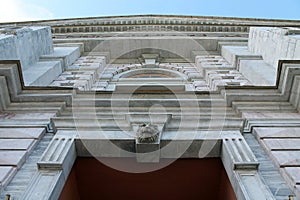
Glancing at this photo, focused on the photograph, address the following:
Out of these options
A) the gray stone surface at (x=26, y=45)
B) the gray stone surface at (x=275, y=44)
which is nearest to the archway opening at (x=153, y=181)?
the gray stone surface at (x=26, y=45)

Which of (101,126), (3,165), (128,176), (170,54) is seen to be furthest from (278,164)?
(170,54)

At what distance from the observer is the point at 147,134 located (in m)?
6.04

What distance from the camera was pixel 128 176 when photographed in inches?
262

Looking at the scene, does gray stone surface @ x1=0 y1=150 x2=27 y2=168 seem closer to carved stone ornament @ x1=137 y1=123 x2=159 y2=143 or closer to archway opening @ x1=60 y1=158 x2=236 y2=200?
archway opening @ x1=60 y1=158 x2=236 y2=200

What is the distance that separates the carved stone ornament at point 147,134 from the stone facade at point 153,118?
3.6 inches

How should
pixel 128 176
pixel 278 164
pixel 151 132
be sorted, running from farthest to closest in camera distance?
pixel 128 176
pixel 151 132
pixel 278 164

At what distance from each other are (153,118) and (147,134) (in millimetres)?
908

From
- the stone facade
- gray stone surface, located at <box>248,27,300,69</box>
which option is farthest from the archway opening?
gray stone surface, located at <box>248,27,300,69</box>

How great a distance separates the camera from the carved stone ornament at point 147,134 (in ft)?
19.7

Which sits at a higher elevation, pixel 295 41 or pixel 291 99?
pixel 295 41

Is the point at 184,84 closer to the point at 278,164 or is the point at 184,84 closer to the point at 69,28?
the point at 278,164

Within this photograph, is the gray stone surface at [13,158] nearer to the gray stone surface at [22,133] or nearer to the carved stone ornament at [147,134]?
the gray stone surface at [22,133]

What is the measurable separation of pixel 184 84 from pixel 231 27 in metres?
8.69

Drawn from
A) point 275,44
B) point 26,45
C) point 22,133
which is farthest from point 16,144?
point 275,44
